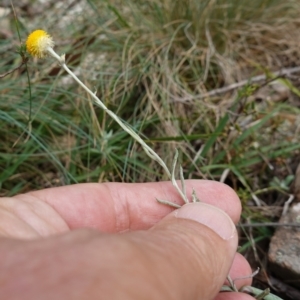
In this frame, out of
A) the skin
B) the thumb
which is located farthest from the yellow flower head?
the thumb

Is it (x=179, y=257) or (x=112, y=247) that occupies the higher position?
(x=112, y=247)

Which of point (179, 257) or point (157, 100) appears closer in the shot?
point (179, 257)

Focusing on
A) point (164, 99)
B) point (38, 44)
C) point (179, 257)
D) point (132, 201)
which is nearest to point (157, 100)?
point (164, 99)

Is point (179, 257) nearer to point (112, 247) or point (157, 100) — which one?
point (112, 247)

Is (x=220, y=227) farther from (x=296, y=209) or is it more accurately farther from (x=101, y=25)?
(x=101, y=25)

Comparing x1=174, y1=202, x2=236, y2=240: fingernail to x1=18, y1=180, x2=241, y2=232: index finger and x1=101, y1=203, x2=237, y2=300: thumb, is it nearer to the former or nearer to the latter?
x1=101, y1=203, x2=237, y2=300: thumb

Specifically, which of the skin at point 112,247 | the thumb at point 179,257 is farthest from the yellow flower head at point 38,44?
the thumb at point 179,257
